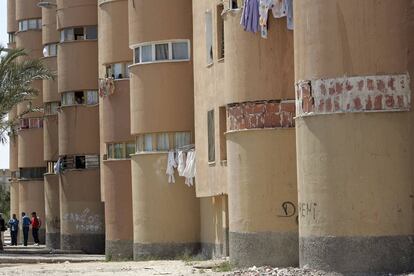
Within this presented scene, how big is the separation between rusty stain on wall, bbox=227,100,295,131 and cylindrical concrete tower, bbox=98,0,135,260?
46.3ft

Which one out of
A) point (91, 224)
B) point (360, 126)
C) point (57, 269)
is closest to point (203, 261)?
point (57, 269)

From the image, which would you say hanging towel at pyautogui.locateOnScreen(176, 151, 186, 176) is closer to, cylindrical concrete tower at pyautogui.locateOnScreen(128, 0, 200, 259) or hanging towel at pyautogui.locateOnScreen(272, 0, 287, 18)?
cylindrical concrete tower at pyautogui.locateOnScreen(128, 0, 200, 259)

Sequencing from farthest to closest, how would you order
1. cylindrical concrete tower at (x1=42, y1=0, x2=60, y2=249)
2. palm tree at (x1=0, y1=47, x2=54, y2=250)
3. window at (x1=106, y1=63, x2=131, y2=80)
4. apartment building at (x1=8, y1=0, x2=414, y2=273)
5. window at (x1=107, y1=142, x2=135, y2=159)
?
cylindrical concrete tower at (x1=42, y1=0, x2=60, y2=249), palm tree at (x1=0, y1=47, x2=54, y2=250), window at (x1=106, y1=63, x2=131, y2=80), window at (x1=107, y1=142, x2=135, y2=159), apartment building at (x1=8, y1=0, x2=414, y2=273)

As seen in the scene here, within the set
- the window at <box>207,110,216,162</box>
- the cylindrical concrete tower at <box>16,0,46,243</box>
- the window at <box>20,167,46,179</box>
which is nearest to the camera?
the window at <box>207,110,216,162</box>

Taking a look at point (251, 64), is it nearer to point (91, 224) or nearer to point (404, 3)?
point (404, 3)

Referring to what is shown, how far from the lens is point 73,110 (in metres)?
53.8

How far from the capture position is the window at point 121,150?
45375 millimetres

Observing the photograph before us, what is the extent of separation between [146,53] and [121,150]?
5421 mm

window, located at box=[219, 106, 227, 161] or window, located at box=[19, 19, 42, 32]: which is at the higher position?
window, located at box=[19, 19, 42, 32]

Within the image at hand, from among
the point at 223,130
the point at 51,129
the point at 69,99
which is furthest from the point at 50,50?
the point at 223,130

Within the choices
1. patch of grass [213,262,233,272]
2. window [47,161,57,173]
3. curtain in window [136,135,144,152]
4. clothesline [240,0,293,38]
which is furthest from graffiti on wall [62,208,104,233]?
clothesline [240,0,293,38]

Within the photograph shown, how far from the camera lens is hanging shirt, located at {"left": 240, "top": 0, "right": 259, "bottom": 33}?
30.6m

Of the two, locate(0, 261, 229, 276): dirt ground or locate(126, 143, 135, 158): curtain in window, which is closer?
locate(0, 261, 229, 276): dirt ground

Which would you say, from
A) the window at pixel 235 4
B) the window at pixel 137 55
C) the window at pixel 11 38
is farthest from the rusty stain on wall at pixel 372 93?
the window at pixel 11 38
